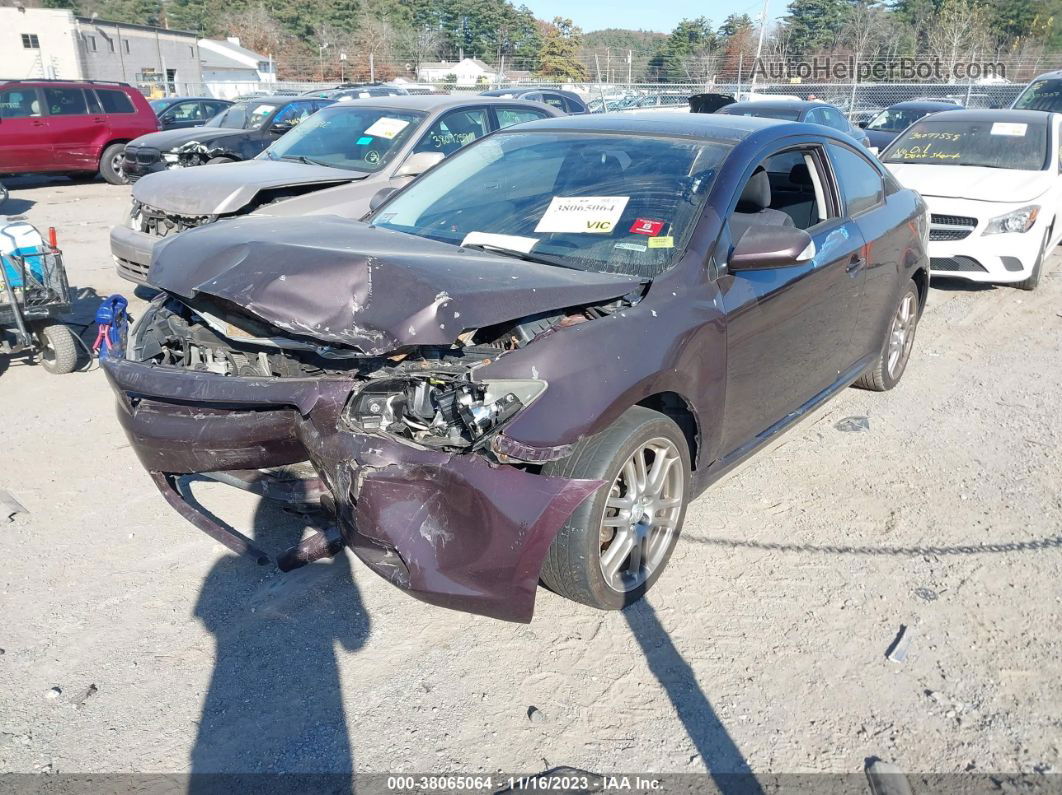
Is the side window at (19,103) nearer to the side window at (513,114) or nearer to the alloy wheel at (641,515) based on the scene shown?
the side window at (513,114)

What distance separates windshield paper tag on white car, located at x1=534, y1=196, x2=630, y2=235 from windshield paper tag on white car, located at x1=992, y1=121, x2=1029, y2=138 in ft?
24.0

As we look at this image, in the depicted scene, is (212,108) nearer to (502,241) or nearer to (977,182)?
(977,182)

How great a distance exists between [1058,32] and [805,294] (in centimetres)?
5881

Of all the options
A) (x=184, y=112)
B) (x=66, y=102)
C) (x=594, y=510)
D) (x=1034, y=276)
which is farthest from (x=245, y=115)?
(x=594, y=510)

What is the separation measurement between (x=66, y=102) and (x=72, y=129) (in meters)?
0.53

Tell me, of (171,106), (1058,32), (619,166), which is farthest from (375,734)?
(1058,32)

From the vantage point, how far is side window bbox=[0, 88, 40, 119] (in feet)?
50.1

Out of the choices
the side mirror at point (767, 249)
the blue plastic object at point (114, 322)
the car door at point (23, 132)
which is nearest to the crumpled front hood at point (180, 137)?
the car door at point (23, 132)

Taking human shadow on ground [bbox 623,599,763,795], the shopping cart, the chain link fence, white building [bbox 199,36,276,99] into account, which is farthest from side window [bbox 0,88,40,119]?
white building [bbox 199,36,276,99]

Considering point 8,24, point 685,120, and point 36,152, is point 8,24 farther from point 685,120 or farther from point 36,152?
point 685,120

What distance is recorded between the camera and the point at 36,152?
1555 cm

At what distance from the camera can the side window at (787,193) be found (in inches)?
152

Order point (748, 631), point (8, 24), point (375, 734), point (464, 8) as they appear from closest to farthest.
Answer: point (375, 734)
point (748, 631)
point (8, 24)
point (464, 8)

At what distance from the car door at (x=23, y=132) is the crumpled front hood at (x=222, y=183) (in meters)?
9.67
